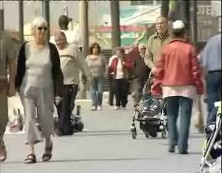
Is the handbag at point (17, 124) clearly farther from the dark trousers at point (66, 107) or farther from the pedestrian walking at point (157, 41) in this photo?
the pedestrian walking at point (157, 41)

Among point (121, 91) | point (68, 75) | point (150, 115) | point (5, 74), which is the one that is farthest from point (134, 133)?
point (121, 91)

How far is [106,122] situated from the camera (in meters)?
19.4

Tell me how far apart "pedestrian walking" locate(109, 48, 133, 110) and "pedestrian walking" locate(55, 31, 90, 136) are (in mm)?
7834

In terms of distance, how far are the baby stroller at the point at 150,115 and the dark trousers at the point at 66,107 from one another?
1198mm

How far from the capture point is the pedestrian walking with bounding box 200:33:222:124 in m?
12.7

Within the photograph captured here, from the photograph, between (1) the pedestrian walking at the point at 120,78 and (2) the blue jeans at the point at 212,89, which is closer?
(2) the blue jeans at the point at 212,89

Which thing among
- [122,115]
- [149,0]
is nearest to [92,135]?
[122,115]

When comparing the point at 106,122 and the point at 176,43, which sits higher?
the point at 176,43

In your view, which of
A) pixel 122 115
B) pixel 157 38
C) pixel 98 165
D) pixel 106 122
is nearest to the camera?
pixel 98 165

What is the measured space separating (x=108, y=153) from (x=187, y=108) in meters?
1.31

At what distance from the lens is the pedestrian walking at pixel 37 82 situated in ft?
40.3

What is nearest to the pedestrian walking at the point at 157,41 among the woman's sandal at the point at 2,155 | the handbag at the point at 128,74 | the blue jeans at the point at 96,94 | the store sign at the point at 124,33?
the woman's sandal at the point at 2,155

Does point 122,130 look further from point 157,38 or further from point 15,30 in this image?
point 15,30

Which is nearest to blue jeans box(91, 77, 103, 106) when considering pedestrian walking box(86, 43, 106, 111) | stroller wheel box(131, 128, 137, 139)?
pedestrian walking box(86, 43, 106, 111)
